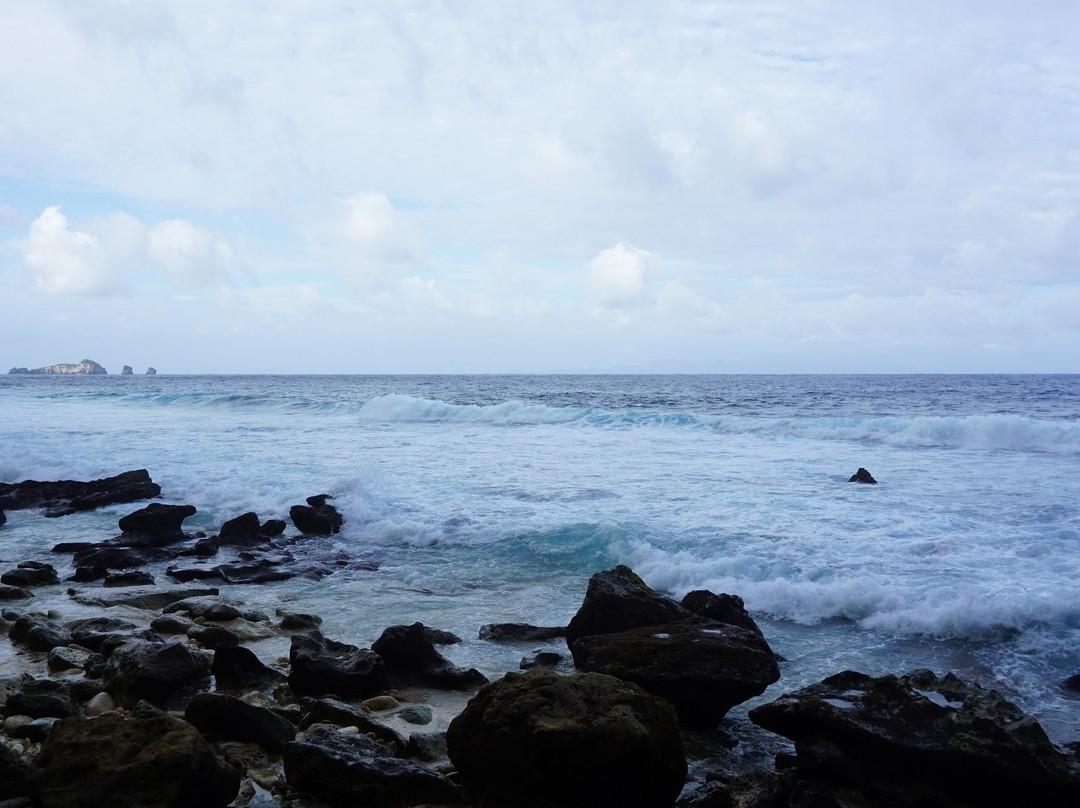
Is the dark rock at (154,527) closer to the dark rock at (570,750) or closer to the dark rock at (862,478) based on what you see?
the dark rock at (570,750)

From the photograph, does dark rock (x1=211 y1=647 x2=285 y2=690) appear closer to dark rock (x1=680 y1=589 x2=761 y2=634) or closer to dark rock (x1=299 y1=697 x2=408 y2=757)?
dark rock (x1=299 y1=697 x2=408 y2=757)

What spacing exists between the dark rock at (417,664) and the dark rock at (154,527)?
262 inches

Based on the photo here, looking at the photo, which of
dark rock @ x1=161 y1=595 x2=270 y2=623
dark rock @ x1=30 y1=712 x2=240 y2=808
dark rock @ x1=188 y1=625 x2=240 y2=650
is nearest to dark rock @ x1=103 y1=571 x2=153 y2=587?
dark rock @ x1=161 y1=595 x2=270 y2=623

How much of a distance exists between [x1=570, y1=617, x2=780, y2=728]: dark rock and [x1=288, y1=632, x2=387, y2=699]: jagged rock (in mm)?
1535

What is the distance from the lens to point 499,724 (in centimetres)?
424

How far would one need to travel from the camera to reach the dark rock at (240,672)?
20.0 ft

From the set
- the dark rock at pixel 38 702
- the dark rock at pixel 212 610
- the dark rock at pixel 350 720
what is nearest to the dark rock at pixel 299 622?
the dark rock at pixel 212 610

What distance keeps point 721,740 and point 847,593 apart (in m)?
3.62

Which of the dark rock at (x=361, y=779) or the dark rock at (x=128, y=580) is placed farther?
the dark rock at (x=128, y=580)

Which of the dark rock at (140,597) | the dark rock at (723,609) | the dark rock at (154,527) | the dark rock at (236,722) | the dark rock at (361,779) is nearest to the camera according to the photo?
the dark rock at (361,779)

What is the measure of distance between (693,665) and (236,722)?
289cm

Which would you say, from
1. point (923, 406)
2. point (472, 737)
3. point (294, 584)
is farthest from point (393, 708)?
point (923, 406)

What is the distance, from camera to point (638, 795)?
4.10m

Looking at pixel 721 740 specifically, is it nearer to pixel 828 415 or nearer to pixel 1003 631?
pixel 1003 631
